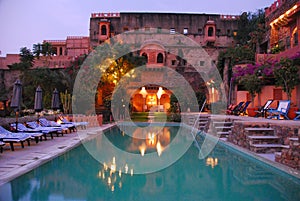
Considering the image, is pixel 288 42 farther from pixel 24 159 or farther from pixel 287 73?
pixel 24 159

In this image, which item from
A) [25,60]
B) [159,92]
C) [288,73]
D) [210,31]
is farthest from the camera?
[210,31]

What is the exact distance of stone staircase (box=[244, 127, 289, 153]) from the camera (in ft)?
25.3

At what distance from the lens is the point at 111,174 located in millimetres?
6395

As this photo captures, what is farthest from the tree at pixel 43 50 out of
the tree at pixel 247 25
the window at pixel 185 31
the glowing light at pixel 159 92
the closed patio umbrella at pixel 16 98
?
the closed patio umbrella at pixel 16 98

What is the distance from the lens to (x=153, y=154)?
355 inches

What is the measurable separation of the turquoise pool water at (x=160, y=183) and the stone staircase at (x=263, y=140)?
0.43 m

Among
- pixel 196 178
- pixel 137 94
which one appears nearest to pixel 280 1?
pixel 137 94

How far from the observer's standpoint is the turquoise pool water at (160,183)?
4961 mm

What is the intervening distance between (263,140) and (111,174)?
14.3ft

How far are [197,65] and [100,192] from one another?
30467mm

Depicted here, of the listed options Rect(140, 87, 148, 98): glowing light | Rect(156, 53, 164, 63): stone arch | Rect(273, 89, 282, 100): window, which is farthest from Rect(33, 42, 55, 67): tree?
Rect(273, 89, 282, 100): window

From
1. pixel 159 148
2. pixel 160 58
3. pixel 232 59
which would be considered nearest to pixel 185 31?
pixel 160 58

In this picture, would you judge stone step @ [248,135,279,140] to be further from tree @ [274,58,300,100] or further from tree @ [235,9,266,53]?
tree @ [235,9,266,53]

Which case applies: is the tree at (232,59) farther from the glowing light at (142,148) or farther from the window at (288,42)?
the glowing light at (142,148)
